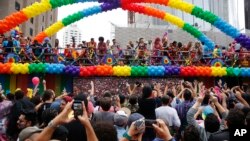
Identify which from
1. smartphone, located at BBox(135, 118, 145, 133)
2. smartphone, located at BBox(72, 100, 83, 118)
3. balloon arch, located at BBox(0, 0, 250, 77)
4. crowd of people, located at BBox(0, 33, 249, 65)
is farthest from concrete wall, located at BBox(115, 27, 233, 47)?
smartphone, located at BBox(135, 118, 145, 133)

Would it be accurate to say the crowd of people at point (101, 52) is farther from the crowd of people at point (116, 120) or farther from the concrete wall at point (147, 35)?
the concrete wall at point (147, 35)

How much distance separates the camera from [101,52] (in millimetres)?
15000

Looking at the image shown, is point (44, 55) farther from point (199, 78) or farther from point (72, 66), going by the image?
point (199, 78)

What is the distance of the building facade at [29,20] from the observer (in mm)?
33906

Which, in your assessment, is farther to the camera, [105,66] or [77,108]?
→ [105,66]

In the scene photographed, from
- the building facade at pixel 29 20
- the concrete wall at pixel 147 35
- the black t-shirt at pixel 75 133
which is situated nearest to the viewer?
the black t-shirt at pixel 75 133

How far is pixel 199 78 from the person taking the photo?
52.3 ft

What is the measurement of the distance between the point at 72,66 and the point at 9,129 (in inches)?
366

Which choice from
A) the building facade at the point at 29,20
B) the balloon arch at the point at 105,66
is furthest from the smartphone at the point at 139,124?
the building facade at the point at 29,20

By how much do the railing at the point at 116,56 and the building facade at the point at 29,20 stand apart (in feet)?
71.2

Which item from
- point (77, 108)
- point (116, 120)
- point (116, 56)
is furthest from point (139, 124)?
point (116, 56)

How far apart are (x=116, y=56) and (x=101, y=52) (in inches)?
27.0

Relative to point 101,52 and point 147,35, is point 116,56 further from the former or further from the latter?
point 147,35

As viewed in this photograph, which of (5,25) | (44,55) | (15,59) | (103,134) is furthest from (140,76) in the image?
(103,134)
